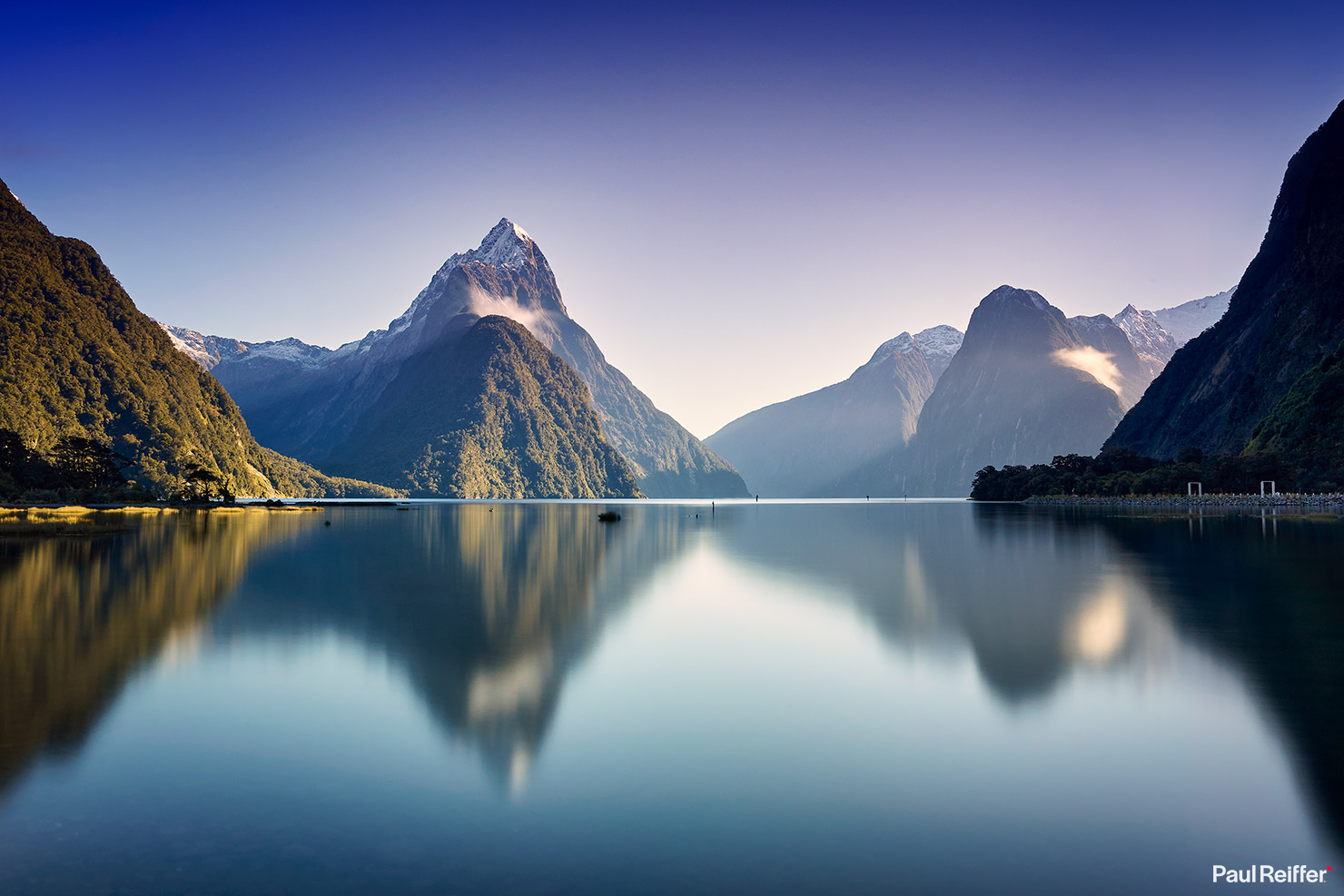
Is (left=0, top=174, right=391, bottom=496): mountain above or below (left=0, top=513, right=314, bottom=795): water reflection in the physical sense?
above

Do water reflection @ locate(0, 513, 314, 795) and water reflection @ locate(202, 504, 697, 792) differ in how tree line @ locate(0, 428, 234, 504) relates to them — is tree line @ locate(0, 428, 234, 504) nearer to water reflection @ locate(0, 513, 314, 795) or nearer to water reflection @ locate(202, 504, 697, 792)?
water reflection @ locate(0, 513, 314, 795)

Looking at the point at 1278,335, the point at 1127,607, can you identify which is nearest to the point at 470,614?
the point at 1127,607

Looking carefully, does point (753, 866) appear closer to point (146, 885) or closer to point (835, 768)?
point (835, 768)

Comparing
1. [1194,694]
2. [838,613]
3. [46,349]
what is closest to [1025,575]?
[838,613]

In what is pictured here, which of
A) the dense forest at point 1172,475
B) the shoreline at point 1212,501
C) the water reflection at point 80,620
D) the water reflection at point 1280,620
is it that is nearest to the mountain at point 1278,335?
the dense forest at point 1172,475

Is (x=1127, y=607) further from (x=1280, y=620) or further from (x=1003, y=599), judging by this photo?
(x=1280, y=620)

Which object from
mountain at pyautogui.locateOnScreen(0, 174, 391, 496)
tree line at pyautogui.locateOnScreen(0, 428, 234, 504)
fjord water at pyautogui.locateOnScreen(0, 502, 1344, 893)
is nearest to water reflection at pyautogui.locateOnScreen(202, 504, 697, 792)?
fjord water at pyautogui.locateOnScreen(0, 502, 1344, 893)
